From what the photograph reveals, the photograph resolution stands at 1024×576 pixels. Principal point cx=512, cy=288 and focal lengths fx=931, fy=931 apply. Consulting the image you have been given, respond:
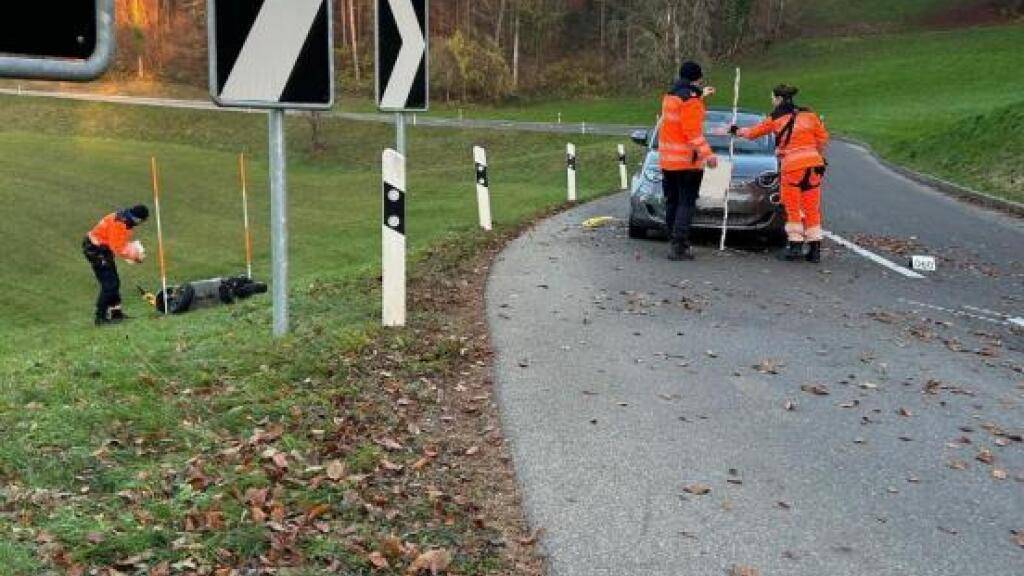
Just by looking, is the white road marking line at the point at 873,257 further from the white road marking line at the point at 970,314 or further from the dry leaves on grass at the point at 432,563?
the dry leaves on grass at the point at 432,563

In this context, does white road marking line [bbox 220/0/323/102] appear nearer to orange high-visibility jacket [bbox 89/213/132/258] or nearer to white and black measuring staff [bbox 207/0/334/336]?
white and black measuring staff [bbox 207/0/334/336]

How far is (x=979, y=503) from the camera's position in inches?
164

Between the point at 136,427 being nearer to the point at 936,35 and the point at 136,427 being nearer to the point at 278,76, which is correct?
the point at 278,76

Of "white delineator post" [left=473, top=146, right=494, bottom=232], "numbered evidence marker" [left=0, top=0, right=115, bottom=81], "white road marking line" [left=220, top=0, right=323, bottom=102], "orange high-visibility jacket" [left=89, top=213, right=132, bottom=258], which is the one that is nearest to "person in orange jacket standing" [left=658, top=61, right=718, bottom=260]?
"white delineator post" [left=473, top=146, right=494, bottom=232]

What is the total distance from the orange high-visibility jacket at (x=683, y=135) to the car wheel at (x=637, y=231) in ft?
5.09

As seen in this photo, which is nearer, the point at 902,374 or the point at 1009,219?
the point at 902,374

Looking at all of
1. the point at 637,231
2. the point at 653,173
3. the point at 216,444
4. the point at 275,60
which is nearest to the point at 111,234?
the point at 637,231

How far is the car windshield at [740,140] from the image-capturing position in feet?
40.9

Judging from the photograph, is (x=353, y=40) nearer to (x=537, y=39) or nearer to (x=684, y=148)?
(x=537, y=39)

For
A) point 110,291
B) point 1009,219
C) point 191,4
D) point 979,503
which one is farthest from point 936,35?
point 979,503

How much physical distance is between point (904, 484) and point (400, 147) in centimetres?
446

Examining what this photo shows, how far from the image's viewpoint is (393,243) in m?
6.71

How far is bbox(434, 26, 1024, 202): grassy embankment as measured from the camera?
2623cm

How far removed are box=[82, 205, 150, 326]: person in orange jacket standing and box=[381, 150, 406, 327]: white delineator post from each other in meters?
7.54
